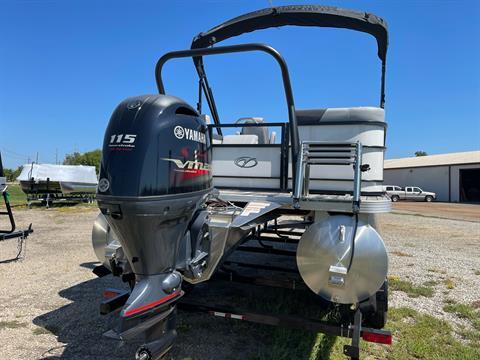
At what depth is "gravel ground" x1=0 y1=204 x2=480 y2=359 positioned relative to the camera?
124 inches

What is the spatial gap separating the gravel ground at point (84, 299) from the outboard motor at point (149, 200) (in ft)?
1.34

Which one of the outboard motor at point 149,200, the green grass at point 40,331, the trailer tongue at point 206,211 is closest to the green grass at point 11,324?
the green grass at point 40,331

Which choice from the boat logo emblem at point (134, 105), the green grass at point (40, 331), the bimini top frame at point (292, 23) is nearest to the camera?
the boat logo emblem at point (134, 105)

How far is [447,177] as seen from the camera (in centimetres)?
3359

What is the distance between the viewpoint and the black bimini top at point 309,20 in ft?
12.7

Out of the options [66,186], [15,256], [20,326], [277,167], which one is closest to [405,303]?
[277,167]

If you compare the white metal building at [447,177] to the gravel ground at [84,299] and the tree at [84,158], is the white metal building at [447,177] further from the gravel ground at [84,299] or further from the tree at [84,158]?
the tree at [84,158]

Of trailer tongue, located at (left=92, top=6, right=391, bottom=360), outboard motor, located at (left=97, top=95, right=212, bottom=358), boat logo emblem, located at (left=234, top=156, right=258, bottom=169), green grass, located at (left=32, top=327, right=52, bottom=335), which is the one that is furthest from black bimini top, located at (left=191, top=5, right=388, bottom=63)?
green grass, located at (left=32, top=327, right=52, bottom=335)

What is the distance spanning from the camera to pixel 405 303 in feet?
14.9

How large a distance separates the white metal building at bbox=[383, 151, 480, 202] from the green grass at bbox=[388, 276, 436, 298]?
89.4 ft

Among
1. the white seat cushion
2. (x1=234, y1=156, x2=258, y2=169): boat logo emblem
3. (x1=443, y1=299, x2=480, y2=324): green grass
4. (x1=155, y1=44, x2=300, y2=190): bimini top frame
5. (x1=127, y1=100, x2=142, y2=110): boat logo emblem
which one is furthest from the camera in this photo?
the white seat cushion

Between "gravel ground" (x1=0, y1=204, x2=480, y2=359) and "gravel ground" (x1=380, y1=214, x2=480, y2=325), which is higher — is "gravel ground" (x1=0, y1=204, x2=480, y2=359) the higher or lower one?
the lower one

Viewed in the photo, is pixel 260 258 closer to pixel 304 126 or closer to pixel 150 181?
pixel 304 126

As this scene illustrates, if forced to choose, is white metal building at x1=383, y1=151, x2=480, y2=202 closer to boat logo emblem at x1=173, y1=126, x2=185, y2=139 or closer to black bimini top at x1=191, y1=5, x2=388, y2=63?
black bimini top at x1=191, y1=5, x2=388, y2=63
